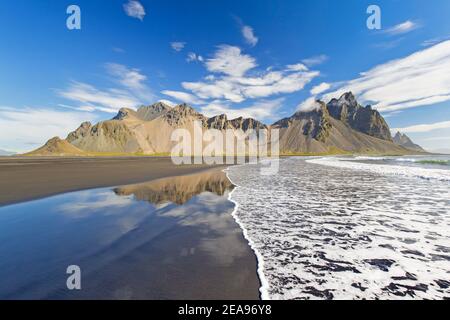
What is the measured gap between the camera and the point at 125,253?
6.37 metres

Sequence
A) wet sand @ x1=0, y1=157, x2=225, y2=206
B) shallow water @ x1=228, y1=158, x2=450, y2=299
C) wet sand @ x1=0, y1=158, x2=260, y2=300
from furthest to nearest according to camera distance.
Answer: wet sand @ x1=0, y1=157, x2=225, y2=206 < shallow water @ x1=228, y1=158, x2=450, y2=299 < wet sand @ x1=0, y1=158, x2=260, y2=300

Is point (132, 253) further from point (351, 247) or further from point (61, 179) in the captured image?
point (61, 179)

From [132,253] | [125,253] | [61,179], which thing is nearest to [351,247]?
[132,253]

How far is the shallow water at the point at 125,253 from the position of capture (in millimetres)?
4582

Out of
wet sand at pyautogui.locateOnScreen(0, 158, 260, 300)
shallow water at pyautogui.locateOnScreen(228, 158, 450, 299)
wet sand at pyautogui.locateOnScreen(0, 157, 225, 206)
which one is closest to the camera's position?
wet sand at pyautogui.locateOnScreen(0, 158, 260, 300)

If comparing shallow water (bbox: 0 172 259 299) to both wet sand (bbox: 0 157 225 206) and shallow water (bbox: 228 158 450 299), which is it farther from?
wet sand (bbox: 0 157 225 206)

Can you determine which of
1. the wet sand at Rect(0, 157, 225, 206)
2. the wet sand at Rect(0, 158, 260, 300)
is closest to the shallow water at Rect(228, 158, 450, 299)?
the wet sand at Rect(0, 158, 260, 300)

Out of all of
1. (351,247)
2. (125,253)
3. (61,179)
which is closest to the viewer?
(125,253)

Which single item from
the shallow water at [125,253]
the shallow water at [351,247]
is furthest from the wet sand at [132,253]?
the shallow water at [351,247]

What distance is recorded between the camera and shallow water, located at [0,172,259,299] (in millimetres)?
4582

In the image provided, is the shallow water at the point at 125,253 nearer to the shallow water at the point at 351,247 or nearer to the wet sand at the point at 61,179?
the shallow water at the point at 351,247
